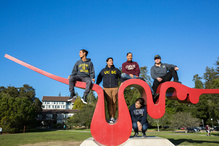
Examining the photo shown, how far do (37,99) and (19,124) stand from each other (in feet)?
58.6

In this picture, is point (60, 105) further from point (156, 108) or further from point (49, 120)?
point (156, 108)

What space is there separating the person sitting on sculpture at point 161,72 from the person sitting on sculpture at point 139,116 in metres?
0.78

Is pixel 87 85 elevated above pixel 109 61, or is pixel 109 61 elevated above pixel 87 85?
pixel 109 61

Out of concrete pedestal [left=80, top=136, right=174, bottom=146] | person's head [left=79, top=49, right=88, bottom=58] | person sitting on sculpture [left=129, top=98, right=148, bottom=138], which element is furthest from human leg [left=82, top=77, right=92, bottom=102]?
person sitting on sculpture [left=129, top=98, right=148, bottom=138]

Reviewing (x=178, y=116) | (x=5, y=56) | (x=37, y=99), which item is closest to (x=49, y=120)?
(x=37, y=99)

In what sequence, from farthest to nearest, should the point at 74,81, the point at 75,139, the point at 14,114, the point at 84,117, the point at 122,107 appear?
the point at 84,117, the point at 14,114, the point at 75,139, the point at 74,81, the point at 122,107

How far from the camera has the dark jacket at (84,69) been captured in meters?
6.11

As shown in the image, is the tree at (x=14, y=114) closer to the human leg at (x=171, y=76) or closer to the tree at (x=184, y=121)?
the tree at (x=184, y=121)

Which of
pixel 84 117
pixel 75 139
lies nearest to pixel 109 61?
pixel 75 139

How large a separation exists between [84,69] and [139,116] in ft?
8.00

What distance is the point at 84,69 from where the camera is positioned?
612cm

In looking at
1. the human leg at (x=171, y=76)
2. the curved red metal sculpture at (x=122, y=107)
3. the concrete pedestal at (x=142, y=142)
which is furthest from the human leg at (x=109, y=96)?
the human leg at (x=171, y=76)

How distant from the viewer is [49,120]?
2047 inches

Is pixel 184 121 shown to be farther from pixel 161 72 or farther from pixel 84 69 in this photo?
pixel 84 69
